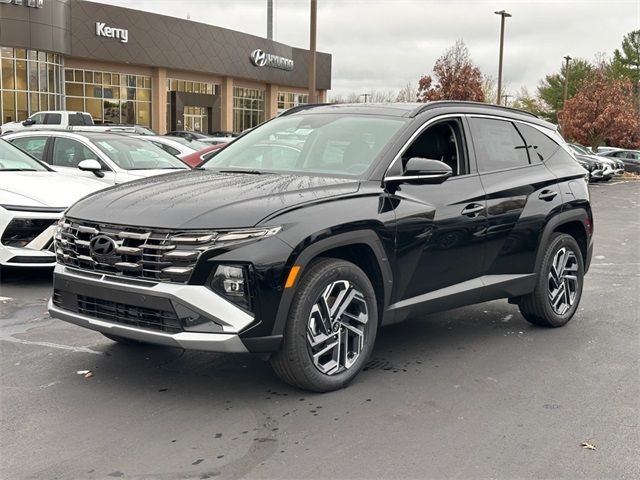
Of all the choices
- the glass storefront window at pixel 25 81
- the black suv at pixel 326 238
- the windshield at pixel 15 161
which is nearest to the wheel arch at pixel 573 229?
the black suv at pixel 326 238

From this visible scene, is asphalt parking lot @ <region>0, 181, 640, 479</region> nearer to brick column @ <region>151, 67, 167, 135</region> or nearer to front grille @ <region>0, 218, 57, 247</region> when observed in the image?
front grille @ <region>0, 218, 57, 247</region>

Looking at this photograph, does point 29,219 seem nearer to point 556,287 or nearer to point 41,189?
point 41,189

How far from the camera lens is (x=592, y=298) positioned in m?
7.69

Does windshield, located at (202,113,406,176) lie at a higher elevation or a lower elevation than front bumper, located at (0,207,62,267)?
higher

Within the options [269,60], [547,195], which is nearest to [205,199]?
[547,195]

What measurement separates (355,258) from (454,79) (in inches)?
1671

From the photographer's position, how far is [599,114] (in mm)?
48281

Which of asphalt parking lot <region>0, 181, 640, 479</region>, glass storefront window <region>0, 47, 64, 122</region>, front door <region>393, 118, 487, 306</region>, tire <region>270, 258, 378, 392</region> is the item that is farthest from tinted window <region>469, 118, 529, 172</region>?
glass storefront window <region>0, 47, 64, 122</region>

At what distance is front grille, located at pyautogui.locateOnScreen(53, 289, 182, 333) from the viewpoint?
4.11 metres

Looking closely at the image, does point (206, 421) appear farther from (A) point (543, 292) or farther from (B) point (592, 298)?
(B) point (592, 298)

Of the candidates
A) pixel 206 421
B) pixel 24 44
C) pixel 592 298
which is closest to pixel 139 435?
pixel 206 421

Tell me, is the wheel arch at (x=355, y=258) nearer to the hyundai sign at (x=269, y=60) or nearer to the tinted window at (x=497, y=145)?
the tinted window at (x=497, y=145)

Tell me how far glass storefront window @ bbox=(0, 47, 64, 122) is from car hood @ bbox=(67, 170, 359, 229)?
34.2 meters

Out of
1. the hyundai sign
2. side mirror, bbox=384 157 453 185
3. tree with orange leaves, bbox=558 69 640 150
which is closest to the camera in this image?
side mirror, bbox=384 157 453 185
